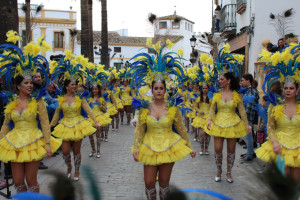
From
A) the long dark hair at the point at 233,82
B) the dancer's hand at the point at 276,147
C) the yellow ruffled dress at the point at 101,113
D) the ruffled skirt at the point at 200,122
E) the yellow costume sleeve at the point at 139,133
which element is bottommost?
the ruffled skirt at the point at 200,122

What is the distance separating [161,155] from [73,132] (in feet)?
9.10

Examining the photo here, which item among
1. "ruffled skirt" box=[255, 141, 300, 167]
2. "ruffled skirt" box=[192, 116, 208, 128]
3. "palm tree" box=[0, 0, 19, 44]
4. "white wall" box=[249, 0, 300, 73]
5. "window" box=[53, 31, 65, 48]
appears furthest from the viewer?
"window" box=[53, 31, 65, 48]

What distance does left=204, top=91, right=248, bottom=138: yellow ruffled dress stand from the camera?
253 inches

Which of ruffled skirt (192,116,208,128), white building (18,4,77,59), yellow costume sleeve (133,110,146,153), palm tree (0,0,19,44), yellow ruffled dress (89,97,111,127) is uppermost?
white building (18,4,77,59)

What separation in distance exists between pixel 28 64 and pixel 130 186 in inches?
123

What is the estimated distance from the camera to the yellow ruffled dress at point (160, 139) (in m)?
4.47

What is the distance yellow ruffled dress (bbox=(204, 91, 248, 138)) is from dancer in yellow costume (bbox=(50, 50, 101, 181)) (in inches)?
98.5

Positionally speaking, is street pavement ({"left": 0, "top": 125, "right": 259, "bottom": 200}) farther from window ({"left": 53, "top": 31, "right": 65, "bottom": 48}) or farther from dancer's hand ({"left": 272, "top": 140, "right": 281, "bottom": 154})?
window ({"left": 53, "top": 31, "right": 65, "bottom": 48})

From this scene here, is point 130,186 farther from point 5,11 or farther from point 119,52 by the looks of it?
point 119,52

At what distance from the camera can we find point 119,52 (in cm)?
6288

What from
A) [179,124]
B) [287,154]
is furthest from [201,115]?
[287,154]

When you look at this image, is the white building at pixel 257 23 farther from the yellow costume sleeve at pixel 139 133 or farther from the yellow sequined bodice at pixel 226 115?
the yellow costume sleeve at pixel 139 133

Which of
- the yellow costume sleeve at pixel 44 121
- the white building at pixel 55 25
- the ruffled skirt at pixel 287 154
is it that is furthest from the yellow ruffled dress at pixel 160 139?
the white building at pixel 55 25

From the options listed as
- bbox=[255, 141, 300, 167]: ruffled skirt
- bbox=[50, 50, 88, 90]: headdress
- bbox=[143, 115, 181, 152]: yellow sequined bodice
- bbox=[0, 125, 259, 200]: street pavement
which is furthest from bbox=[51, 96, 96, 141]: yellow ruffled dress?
bbox=[255, 141, 300, 167]: ruffled skirt
